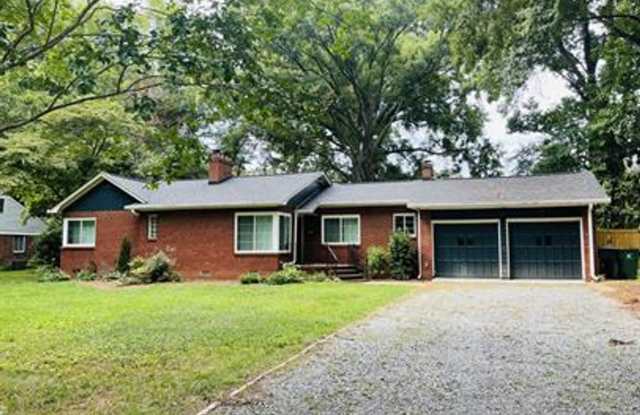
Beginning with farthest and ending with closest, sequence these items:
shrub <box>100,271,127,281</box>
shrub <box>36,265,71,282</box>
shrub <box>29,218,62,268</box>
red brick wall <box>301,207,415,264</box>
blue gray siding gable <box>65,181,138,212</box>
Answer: shrub <box>29,218,62,268</box>, blue gray siding gable <box>65,181,138,212</box>, shrub <box>36,265,71,282</box>, red brick wall <box>301,207,415,264</box>, shrub <box>100,271,127,281</box>

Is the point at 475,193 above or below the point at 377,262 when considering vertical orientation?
above

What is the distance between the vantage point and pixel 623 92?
18203mm

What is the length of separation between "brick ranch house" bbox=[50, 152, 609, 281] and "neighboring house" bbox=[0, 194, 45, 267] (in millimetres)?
14097

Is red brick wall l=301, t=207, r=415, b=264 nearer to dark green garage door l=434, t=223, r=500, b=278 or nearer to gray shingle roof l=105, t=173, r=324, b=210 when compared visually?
gray shingle roof l=105, t=173, r=324, b=210

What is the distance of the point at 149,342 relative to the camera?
24.3ft

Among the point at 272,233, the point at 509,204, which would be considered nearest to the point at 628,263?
the point at 509,204

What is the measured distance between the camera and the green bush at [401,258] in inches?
736

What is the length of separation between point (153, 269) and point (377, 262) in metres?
8.01

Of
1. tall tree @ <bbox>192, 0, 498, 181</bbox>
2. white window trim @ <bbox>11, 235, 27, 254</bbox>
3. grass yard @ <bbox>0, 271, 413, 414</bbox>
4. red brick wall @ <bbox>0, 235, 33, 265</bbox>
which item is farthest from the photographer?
white window trim @ <bbox>11, 235, 27, 254</bbox>

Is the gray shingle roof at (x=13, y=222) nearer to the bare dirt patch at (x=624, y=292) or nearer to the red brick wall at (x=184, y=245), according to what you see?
the red brick wall at (x=184, y=245)

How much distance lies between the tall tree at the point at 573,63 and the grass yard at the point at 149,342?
7.92 metres

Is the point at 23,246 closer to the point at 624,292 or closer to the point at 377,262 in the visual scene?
the point at 377,262

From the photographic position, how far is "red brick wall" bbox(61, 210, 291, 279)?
19.5 metres

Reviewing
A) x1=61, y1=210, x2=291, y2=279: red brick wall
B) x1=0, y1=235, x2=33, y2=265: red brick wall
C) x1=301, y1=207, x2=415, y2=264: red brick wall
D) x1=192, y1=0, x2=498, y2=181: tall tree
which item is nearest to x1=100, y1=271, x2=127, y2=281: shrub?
x1=61, y1=210, x2=291, y2=279: red brick wall
